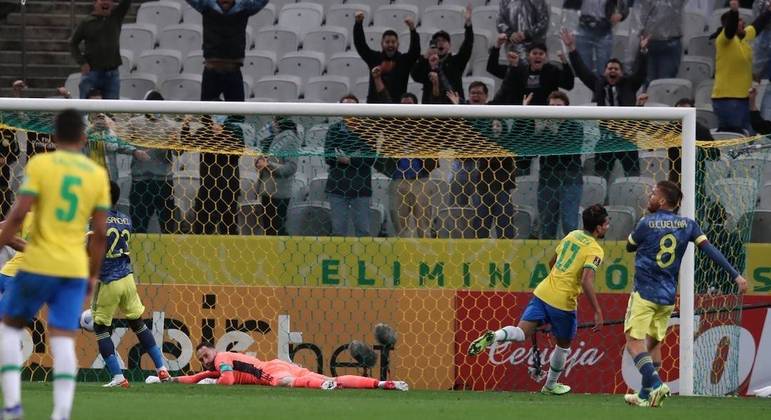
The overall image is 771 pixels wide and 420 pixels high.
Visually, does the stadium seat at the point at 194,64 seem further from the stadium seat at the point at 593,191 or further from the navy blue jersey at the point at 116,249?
the navy blue jersey at the point at 116,249

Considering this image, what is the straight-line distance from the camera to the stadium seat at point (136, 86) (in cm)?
1686

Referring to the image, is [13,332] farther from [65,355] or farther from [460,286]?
[460,286]

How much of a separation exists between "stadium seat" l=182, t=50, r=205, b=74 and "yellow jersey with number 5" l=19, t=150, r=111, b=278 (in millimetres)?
10826

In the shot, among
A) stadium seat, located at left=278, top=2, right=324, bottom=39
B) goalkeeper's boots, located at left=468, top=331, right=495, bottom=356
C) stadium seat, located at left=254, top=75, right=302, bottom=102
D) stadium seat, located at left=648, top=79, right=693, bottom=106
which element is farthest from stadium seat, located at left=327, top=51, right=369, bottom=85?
goalkeeper's boots, located at left=468, top=331, right=495, bottom=356

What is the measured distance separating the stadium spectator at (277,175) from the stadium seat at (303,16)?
16.5 feet

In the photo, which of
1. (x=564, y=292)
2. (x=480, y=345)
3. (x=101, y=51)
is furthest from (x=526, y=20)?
(x=480, y=345)

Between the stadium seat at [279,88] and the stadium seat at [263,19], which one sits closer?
the stadium seat at [279,88]

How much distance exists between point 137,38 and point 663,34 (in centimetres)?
673

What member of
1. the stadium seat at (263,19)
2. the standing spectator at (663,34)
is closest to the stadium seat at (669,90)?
the standing spectator at (663,34)

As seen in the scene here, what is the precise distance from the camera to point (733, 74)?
601 inches

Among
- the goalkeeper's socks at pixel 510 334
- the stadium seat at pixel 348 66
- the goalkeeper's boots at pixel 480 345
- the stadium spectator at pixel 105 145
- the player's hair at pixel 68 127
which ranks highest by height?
the stadium seat at pixel 348 66

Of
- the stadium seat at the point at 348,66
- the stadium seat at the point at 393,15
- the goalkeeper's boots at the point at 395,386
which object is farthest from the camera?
the stadium seat at the point at 393,15

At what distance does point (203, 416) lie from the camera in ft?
27.7

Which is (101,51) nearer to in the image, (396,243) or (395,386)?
(396,243)
